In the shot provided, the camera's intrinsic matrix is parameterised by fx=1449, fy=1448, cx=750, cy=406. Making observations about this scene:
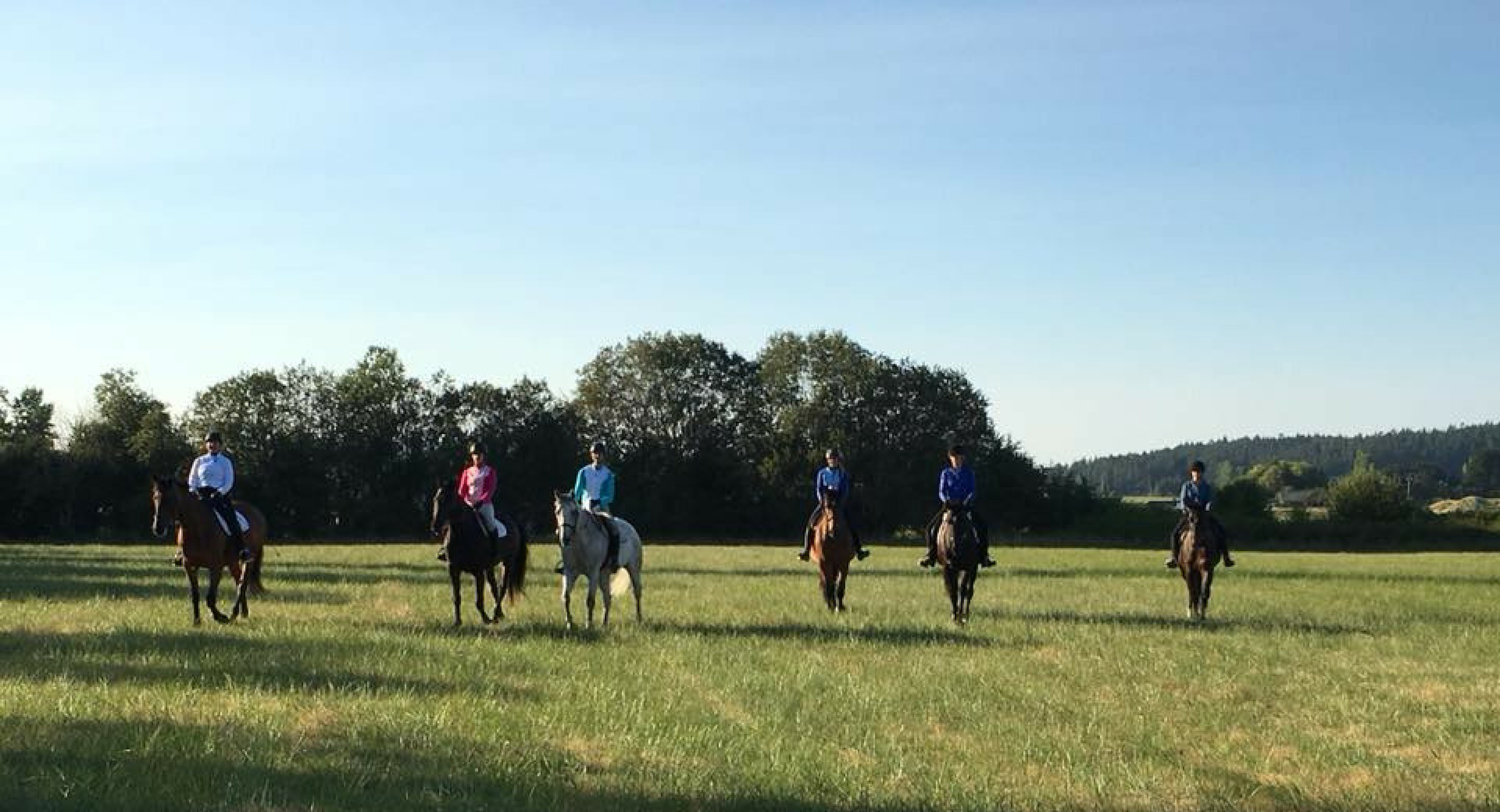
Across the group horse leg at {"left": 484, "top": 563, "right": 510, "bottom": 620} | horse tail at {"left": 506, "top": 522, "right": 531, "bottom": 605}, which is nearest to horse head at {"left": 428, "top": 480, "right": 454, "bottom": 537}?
horse leg at {"left": 484, "top": 563, "right": 510, "bottom": 620}

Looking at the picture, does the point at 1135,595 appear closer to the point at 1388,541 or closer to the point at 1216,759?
the point at 1216,759

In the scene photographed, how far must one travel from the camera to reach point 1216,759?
31.9ft

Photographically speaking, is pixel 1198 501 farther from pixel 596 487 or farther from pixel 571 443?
pixel 571 443

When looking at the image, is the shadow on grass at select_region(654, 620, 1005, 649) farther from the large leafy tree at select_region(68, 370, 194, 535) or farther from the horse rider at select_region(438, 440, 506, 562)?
the large leafy tree at select_region(68, 370, 194, 535)

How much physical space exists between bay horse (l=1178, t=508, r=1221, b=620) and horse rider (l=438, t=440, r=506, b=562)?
33.2 feet

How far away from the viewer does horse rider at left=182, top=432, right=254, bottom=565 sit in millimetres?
19125

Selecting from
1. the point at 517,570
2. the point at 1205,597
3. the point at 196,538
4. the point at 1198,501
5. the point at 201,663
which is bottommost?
the point at 201,663

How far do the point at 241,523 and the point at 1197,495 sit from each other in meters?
14.0

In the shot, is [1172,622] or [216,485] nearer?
[216,485]

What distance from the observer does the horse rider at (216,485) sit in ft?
62.7

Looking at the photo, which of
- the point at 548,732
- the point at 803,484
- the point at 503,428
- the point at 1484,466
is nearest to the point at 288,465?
the point at 503,428

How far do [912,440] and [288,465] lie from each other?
3331cm

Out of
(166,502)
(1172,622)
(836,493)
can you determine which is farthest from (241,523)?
(1172,622)

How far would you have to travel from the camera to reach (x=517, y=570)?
2050cm
